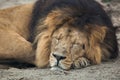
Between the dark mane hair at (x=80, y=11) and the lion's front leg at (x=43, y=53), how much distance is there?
31 centimetres

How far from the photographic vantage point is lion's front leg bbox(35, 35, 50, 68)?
22.1ft

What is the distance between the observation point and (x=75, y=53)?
6.43 metres

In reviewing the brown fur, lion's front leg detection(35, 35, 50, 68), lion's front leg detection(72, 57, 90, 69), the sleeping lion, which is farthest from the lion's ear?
the brown fur

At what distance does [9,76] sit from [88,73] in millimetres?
1013

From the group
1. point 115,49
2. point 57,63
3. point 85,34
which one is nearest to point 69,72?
point 57,63

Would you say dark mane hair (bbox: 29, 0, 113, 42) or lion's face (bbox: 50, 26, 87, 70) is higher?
dark mane hair (bbox: 29, 0, 113, 42)

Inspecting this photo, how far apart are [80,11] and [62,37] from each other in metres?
0.56

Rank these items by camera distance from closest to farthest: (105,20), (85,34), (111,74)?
(111,74)
(85,34)
(105,20)

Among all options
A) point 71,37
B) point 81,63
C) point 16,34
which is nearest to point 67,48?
point 71,37

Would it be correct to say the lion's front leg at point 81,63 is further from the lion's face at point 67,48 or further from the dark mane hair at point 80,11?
the dark mane hair at point 80,11

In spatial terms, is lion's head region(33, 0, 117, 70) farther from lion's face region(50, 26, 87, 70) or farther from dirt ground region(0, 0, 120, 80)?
dirt ground region(0, 0, 120, 80)

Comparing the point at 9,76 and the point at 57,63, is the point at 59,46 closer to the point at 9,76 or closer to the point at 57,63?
the point at 57,63

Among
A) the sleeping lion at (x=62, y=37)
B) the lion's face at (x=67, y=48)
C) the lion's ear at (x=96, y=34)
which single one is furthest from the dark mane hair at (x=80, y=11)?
the lion's face at (x=67, y=48)

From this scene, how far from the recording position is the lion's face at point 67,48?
6.26 m
